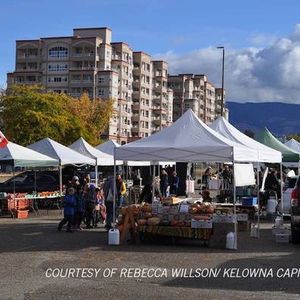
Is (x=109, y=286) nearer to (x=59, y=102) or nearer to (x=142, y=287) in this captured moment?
(x=142, y=287)

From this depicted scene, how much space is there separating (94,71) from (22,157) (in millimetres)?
93820

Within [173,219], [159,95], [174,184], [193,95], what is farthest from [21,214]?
[193,95]

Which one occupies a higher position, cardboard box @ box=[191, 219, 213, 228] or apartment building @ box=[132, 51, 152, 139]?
apartment building @ box=[132, 51, 152, 139]

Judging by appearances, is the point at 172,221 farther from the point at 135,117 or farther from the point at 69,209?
the point at 135,117

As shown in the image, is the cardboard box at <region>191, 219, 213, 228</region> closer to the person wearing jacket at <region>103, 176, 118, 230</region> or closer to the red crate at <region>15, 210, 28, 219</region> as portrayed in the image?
the person wearing jacket at <region>103, 176, 118, 230</region>

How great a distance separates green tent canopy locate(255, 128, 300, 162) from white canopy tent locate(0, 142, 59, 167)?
936cm

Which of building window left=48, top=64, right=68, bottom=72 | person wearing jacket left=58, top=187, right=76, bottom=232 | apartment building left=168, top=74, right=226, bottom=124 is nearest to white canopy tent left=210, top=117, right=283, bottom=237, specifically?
person wearing jacket left=58, top=187, right=76, bottom=232

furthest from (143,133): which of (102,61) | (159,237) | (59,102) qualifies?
(159,237)

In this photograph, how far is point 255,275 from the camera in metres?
10.3

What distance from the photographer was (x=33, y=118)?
54.6 meters

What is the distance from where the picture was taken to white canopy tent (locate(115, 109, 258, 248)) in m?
14.5

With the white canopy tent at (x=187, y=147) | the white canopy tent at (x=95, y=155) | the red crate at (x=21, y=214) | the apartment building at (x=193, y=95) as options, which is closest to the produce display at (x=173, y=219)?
the white canopy tent at (x=187, y=147)

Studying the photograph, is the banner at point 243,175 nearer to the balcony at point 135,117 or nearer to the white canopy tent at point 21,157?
the white canopy tent at point 21,157

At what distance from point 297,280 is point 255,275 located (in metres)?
0.75
